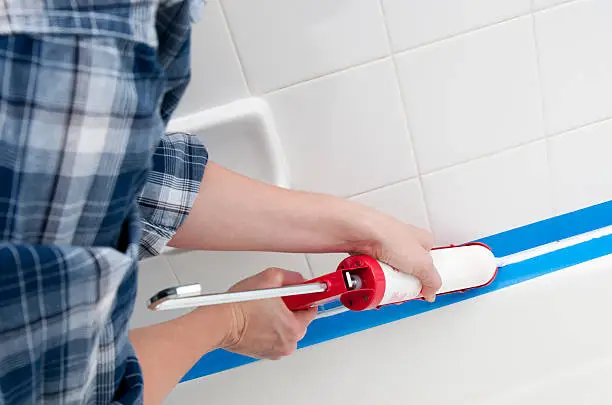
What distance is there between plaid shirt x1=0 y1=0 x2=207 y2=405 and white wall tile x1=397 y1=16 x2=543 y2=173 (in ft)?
1.53

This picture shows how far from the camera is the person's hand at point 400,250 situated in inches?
29.4

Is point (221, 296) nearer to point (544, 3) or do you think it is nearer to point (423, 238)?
point (423, 238)

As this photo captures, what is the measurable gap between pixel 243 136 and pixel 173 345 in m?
0.29

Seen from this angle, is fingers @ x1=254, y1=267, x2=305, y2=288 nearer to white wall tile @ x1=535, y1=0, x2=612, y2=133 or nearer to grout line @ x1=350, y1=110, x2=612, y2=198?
grout line @ x1=350, y1=110, x2=612, y2=198

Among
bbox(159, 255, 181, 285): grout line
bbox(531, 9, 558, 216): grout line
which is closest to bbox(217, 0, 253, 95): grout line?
bbox(159, 255, 181, 285): grout line

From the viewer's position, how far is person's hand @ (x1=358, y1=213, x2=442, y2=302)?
29.4 inches

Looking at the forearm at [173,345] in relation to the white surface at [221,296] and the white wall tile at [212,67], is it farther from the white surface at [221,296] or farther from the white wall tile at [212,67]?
the white wall tile at [212,67]

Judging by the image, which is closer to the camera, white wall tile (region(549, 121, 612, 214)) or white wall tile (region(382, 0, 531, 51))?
white wall tile (region(382, 0, 531, 51))

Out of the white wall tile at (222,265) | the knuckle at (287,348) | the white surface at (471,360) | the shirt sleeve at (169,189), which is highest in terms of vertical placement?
the shirt sleeve at (169,189)

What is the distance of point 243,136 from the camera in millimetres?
830

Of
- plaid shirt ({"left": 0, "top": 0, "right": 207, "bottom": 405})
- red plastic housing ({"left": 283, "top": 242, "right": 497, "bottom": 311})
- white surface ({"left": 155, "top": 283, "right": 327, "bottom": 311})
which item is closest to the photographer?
plaid shirt ({"left": 0, "top": 0, "right": 207, "bottom": 405})

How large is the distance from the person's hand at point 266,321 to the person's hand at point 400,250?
11cm

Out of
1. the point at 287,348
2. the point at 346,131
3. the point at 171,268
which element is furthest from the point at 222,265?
the point at 346,131

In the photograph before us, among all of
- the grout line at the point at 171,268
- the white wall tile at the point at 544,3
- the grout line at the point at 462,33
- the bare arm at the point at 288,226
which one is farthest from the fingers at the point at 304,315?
the white wall tile at the point at 544,3
